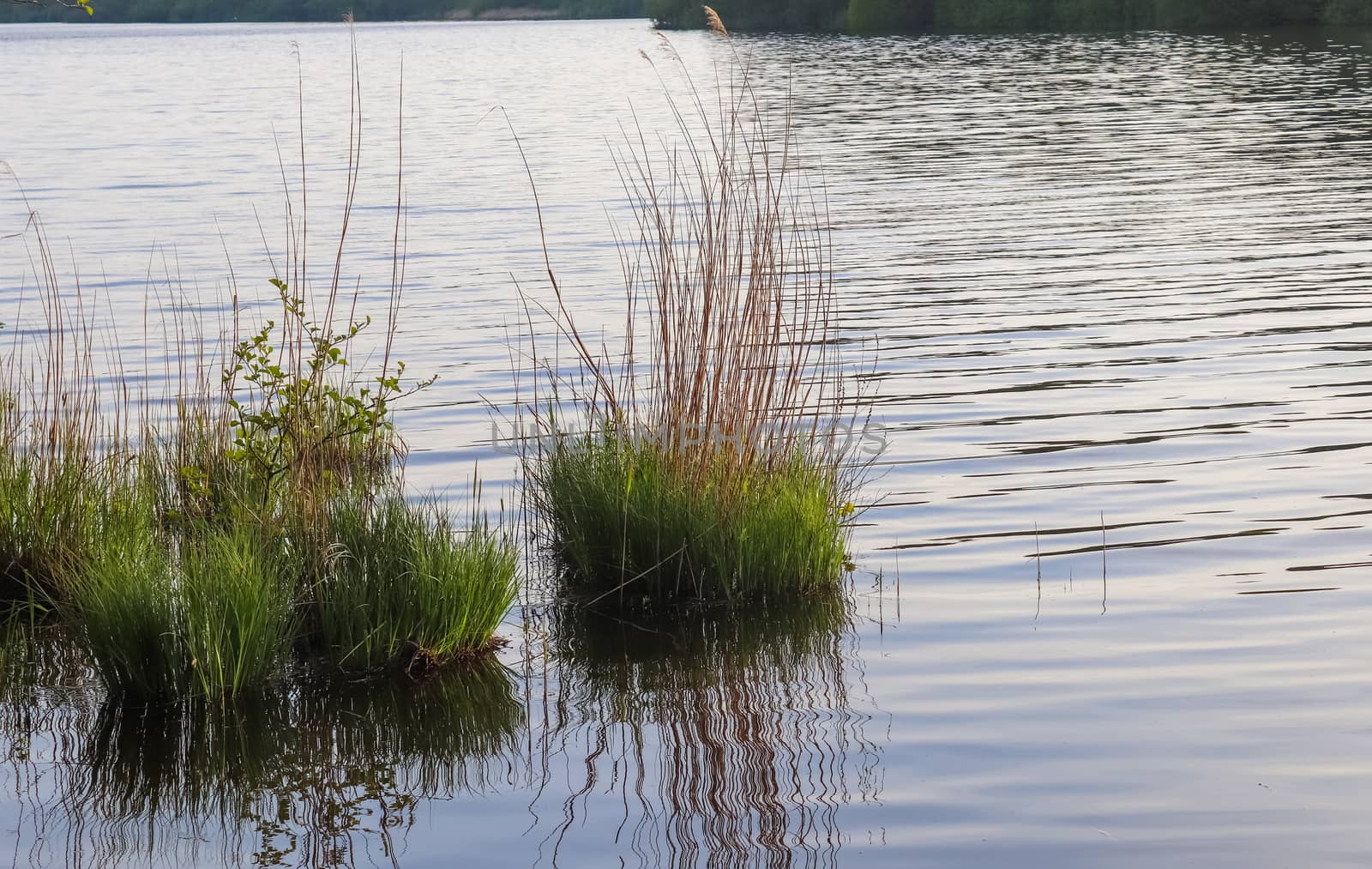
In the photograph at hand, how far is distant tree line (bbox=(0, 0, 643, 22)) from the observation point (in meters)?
97.9

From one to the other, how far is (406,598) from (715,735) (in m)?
1.20

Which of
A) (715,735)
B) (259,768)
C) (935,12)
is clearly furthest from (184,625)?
(935,12)

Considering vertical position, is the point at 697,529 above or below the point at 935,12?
below

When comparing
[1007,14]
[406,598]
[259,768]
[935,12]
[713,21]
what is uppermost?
[935,12]

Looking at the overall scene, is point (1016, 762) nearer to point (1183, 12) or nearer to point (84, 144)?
point (84, 144)

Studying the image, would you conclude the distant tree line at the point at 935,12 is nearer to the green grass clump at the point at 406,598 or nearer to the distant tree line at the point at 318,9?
the distant tree line at the point at 318,9

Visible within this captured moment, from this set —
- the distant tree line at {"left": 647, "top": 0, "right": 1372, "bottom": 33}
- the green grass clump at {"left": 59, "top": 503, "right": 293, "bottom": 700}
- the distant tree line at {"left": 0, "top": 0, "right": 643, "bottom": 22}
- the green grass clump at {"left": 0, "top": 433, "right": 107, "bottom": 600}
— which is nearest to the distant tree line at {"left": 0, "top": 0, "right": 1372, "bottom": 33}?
the distant tree line at {"left": 647, "top": 0, "right": 1372, "bottom": 33}

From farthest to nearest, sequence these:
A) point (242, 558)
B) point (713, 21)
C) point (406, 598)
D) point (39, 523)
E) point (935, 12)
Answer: point (935, 12) → point (39, 523) → point (713, 21) → point (406, 598) → point (242, 558)

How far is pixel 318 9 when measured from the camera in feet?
325

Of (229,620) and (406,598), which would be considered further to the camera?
(406,598)

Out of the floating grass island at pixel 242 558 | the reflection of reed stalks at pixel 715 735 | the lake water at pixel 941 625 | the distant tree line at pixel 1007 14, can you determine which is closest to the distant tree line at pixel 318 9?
the distant tree line at pixel 1007 14

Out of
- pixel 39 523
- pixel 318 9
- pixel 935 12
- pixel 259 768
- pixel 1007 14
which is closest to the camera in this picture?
pixel 259 768

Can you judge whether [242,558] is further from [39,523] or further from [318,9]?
[318,9]

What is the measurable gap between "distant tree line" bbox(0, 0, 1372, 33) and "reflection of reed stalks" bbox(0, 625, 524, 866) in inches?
1397
